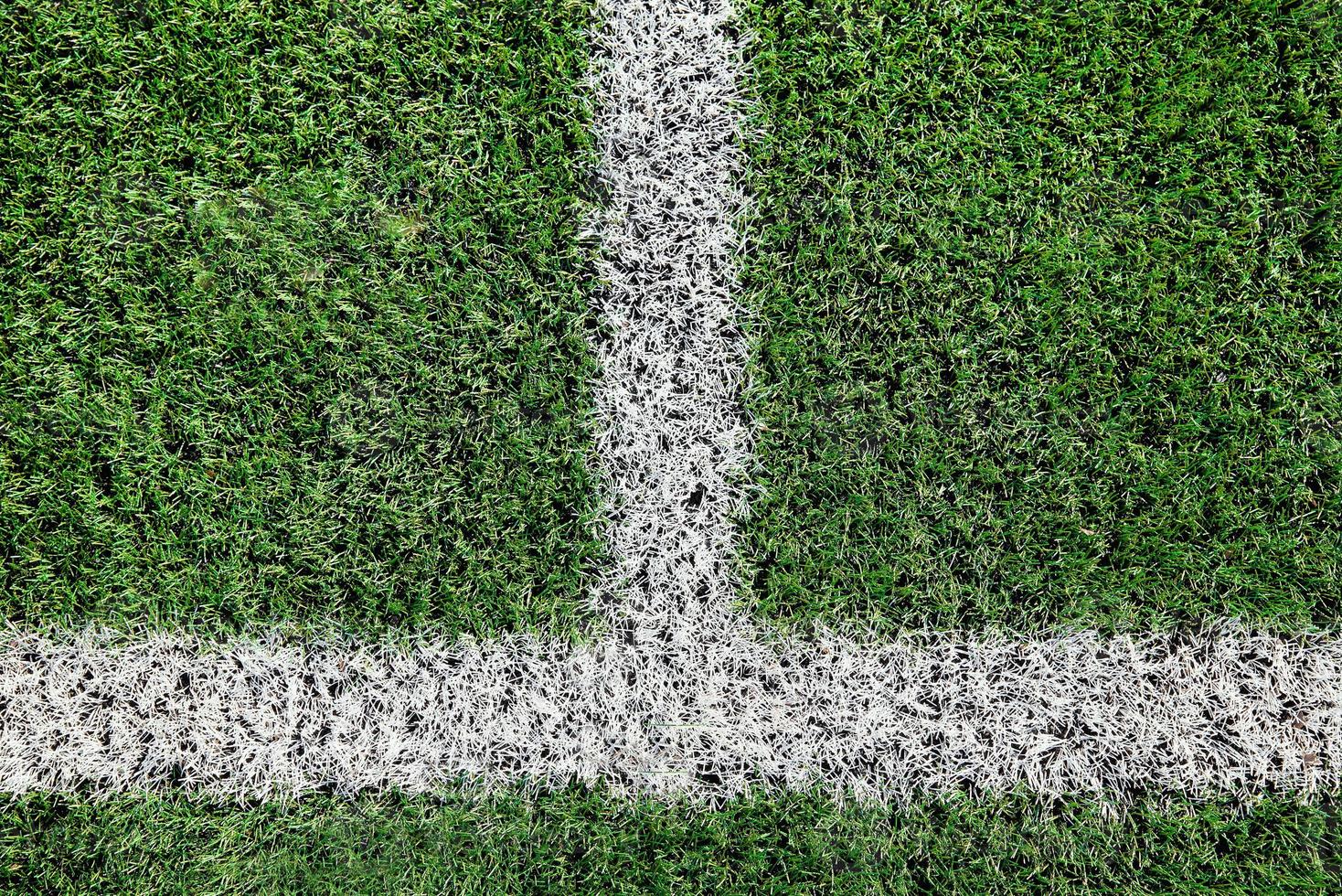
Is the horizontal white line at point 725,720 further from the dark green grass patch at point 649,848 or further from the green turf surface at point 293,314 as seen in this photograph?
the green turf surface at point 293,314

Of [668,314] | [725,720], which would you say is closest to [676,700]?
[725,720]

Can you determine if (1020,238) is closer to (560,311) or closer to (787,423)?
(787,423)

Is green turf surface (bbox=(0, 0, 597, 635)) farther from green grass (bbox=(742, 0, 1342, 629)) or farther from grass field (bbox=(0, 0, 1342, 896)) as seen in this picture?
green grass (bbox=(742, 0, 1342, 629))

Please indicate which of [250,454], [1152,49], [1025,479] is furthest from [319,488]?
[1152,49]

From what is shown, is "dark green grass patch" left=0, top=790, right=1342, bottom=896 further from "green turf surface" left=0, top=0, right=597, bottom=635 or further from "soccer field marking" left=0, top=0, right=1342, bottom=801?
"green turf surface" left=0, top=0, right=597, bottom=635

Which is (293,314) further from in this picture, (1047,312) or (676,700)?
(1047,312)

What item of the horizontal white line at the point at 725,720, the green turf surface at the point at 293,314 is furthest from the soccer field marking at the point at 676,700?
the green turf surface at the point at 293,314

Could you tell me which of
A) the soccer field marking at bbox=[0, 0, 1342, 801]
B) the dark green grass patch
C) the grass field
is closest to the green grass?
the grass field

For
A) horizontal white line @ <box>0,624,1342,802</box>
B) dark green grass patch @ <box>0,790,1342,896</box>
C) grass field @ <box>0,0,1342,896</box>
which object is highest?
grass field @ <box>0,0,1342,896</box>

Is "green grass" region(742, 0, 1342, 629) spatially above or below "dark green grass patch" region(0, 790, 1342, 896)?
above
